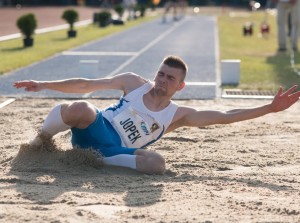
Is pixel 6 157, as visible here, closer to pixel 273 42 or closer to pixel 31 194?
pixel 31 194

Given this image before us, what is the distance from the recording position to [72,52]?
2005 centimetres

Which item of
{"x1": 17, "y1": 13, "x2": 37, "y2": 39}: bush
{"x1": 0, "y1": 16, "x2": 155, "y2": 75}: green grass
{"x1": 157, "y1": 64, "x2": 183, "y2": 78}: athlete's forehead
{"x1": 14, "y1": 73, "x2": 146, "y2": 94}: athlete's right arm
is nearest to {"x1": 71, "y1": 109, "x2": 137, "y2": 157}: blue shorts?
{"x1": 14, "y1": 73, "x2": 146, "y2": 94}: athlete's right arm

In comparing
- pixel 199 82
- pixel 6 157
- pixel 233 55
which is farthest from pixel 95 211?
pixel 233 55

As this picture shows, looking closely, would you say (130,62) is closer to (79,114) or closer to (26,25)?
(26,25)

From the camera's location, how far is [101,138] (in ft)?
21.7

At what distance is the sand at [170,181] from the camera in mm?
5102

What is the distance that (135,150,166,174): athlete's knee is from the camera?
21.1 ft

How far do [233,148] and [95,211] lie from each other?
3.04 m

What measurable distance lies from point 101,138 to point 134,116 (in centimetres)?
35

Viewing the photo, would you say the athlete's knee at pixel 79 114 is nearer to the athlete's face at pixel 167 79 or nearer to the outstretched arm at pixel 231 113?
the athlete's face at pixel 167 79

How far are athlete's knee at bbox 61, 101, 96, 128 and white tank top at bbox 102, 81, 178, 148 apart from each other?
0.92ft

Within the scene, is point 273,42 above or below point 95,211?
below

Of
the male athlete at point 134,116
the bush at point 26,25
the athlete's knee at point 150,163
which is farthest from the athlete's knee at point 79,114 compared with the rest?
the bush at point 26,25

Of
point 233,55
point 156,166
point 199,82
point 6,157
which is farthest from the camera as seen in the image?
point 233,55
